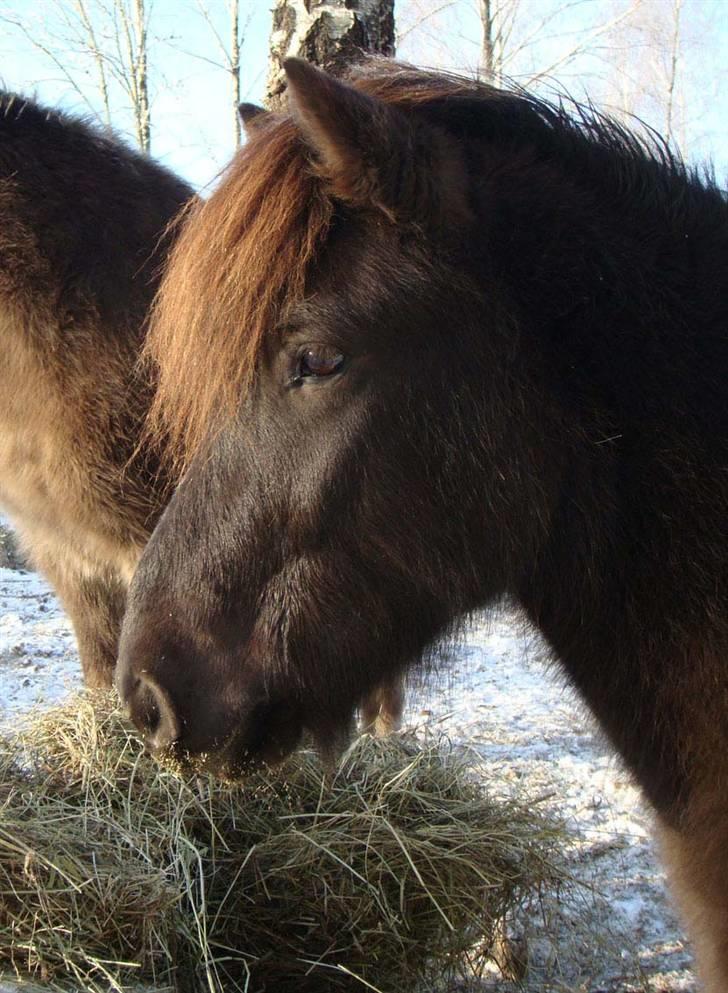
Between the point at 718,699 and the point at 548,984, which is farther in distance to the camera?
the point at 548,984

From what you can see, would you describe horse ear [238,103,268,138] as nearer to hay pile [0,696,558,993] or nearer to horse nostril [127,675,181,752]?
horse nostril [127,675,181,752]

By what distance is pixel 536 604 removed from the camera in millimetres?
1938

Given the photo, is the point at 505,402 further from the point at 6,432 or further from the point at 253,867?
the point at 6,432

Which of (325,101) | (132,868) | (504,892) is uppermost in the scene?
(325,101)

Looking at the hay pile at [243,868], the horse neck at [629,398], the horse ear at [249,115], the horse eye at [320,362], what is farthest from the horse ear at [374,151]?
the hay pile at [243,868]

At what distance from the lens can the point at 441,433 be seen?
1.74m

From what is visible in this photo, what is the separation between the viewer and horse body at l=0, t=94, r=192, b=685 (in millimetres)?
3531

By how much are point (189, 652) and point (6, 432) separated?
2.42 m

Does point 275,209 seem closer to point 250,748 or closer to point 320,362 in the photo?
point 320,362

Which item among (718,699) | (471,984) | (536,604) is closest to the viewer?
(718,699)

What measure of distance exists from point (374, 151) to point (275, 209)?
235 mm

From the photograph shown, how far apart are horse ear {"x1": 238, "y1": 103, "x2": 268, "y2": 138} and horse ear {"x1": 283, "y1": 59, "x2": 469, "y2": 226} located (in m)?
0.58

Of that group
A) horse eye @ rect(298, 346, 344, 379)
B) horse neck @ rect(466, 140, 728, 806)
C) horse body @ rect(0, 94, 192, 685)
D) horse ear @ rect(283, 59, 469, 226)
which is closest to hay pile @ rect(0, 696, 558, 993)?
horse body @ rect(0, 94, 192, 685)

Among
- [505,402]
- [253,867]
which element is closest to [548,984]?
[253,867]
